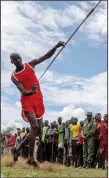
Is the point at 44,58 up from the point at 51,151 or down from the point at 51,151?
up

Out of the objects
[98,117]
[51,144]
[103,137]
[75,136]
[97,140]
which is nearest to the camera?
[103,137]

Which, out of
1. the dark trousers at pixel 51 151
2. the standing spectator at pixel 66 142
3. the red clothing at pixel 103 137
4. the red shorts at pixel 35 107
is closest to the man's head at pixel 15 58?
the red shorts at pixel 35 107

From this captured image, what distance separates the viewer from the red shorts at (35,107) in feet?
26.2

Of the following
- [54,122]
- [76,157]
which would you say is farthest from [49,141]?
[76,157]

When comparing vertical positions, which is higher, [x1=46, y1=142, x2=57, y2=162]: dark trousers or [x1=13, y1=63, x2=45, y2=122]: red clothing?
[x1=13, y1=63, x2=45, y2=122]: red clothing

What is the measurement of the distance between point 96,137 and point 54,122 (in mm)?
3319

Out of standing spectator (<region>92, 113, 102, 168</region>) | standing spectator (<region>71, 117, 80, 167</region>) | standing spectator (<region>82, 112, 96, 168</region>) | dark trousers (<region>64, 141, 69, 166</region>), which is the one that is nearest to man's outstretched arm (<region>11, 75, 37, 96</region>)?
standing spectator (<region>82, 112, 96, 168</region>)

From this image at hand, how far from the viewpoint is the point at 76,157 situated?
14.3 meters

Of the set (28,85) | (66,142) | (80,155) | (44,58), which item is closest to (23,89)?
(28,85)

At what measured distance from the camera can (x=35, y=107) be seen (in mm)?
8086

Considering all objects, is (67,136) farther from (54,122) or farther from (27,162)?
(27,162)

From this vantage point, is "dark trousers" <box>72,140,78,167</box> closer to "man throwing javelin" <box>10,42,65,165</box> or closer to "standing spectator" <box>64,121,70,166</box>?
"standing spectator" <box>64,121,70,166</box>

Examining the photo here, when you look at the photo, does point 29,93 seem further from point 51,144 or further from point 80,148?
point 51,144

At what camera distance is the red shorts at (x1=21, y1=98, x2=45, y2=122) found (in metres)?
8.00
